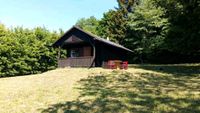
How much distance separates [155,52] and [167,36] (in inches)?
649

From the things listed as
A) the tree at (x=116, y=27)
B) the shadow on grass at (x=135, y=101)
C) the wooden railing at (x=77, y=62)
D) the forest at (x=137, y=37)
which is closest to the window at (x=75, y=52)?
the forest at (x=137, y=37)

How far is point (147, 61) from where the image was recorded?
4822 centimetres

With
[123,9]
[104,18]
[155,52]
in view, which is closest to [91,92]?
[155,52]

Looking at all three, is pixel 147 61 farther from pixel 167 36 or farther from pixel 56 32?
pixel 167 36

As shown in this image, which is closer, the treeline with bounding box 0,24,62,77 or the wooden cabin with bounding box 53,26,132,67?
the treeline with bounding box 0,24,62,77

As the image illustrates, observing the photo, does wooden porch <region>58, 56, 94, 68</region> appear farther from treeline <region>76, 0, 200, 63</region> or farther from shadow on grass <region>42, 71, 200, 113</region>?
shadow on grass <region>42, 71, 200, 113</region>

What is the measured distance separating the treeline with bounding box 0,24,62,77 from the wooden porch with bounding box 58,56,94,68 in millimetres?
2765

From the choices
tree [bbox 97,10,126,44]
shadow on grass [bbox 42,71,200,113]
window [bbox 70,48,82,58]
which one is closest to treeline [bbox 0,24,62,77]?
window [bbox 70,48,82,58]

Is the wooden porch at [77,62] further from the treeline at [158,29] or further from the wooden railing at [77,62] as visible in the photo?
the treeline at [158,29]

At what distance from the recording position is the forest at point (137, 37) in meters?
26.7

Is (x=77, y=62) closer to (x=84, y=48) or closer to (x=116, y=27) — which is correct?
(x=84, y=48)

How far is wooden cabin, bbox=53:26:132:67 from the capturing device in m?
32.7

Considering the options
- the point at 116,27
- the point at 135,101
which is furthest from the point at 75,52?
the point at 135,101

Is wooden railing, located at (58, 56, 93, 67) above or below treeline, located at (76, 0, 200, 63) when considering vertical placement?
below
